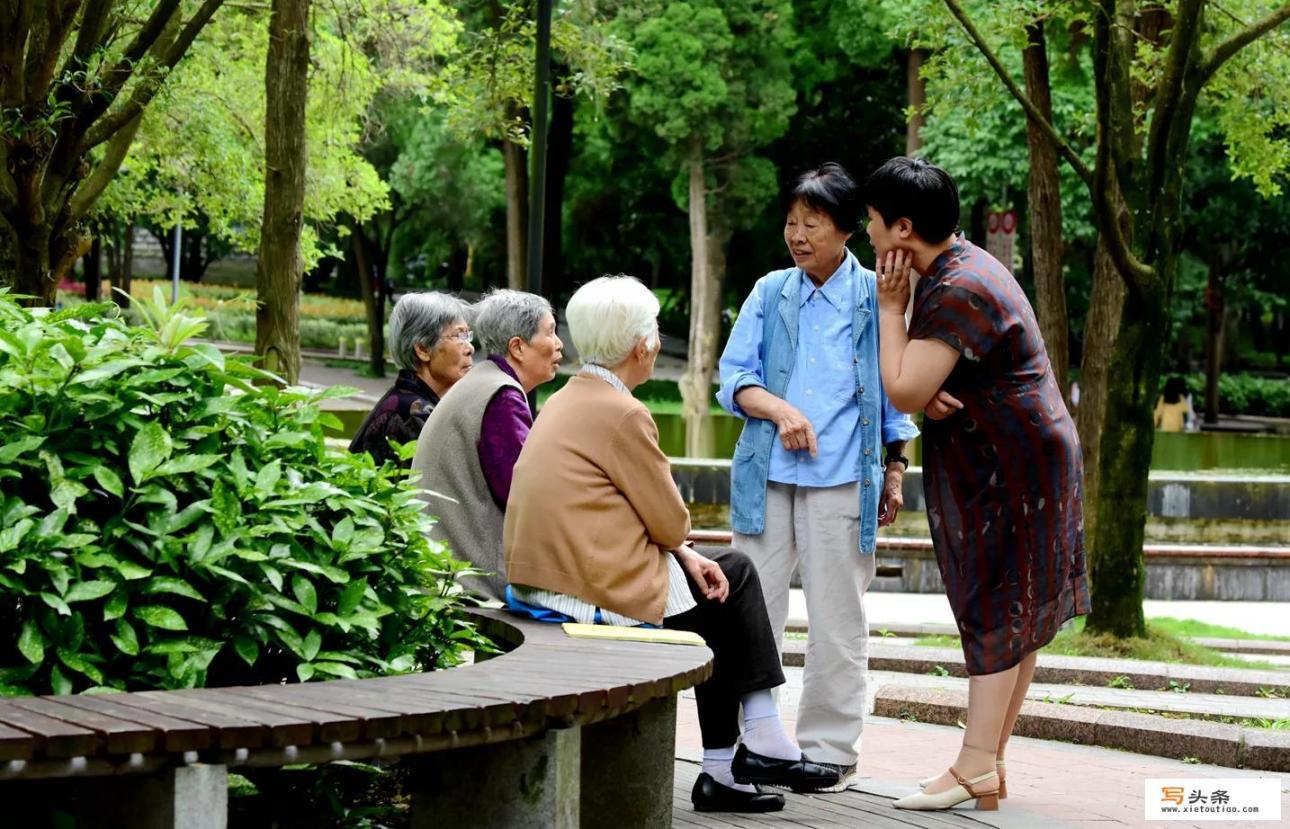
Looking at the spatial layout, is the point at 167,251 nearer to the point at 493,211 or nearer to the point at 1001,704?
the point at 493,211

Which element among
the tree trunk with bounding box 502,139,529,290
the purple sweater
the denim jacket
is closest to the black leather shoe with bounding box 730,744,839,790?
the denim jacket

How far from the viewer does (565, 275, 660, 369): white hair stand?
16.8 ft

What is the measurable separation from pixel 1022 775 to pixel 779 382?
1670 millimetres

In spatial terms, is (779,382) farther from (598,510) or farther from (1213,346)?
(1213,346)

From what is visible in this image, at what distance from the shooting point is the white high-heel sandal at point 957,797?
537 cm

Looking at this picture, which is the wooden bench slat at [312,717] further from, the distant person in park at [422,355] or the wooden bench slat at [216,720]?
the distant person in park at [422,355]

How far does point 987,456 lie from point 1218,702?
387 centimetres

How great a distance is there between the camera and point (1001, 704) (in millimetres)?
5418

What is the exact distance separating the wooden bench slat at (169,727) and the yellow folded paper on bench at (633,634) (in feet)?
5.02

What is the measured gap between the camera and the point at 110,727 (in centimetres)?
324

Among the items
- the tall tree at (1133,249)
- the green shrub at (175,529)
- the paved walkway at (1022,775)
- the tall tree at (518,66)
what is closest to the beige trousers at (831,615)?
the paved walkway at (1022,775)

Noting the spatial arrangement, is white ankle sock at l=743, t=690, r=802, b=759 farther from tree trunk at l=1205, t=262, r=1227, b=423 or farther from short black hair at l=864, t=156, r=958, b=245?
tree trunk at l=1205, t=262, r=1227, b=423

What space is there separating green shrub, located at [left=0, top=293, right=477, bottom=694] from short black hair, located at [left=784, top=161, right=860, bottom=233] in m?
2.02

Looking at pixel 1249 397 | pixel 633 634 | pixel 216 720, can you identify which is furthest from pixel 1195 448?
Result: pixel 216 720
